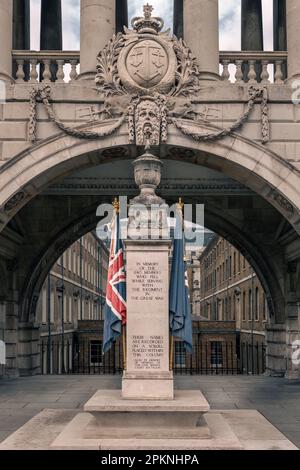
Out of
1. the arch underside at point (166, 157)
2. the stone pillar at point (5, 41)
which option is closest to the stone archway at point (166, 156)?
the arch underside at point (166, 157)

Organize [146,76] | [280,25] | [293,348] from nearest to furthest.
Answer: [146,76] → [293,348] → [280,25]

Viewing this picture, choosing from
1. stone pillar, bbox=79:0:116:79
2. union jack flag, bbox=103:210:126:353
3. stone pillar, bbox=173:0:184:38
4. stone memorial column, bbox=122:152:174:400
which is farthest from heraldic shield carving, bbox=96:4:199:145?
stone pillar, bbox=173:0:184:38

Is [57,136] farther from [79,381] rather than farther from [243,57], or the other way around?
[79,381]

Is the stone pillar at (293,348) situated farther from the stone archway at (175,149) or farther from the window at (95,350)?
the window at (95,350)

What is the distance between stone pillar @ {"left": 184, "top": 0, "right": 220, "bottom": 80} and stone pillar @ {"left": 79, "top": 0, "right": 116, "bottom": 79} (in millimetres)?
1990

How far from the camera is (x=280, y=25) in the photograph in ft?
71.9

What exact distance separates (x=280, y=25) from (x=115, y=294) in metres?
13.9

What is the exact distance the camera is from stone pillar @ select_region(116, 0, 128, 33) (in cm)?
2334

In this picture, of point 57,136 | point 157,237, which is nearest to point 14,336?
point 57,136

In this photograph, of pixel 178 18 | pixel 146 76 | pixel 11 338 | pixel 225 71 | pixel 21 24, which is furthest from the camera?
pixel 178 18

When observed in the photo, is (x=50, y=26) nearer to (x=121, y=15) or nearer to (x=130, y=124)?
(x=121, y=15)

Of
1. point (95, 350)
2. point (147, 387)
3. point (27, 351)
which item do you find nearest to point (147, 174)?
point (147, 387)

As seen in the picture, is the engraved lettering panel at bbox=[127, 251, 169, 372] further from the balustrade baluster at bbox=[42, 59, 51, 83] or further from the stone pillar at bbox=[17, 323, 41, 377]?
the stone pillar at bbox=[17, 323, 41, 377]

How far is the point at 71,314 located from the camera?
49.5m
